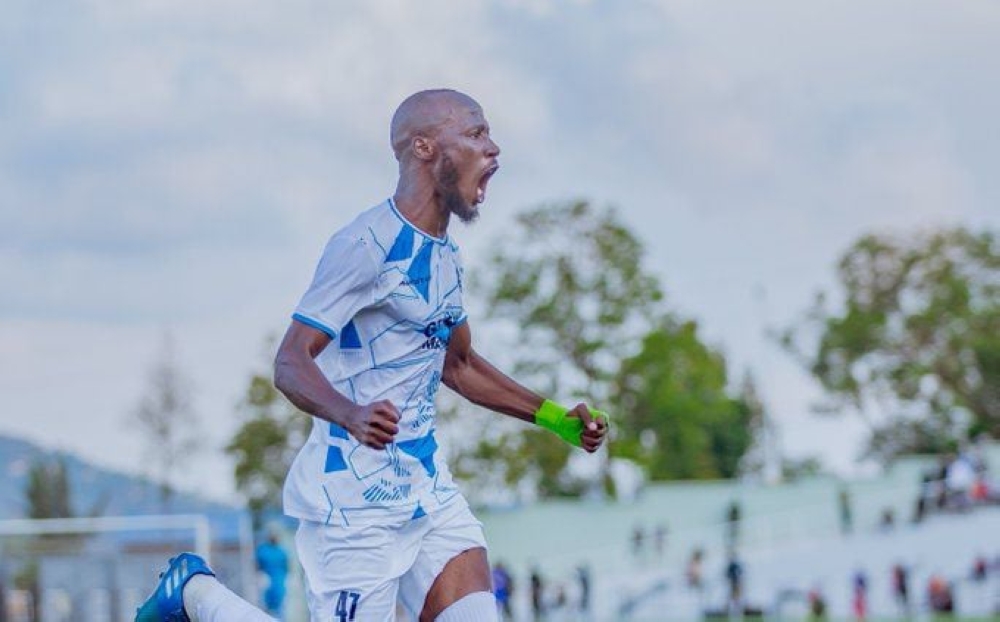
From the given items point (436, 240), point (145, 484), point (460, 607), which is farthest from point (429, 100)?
point (145, 484)

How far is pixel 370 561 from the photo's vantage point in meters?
6.26

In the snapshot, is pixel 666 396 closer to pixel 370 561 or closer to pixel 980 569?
pixel 980 569

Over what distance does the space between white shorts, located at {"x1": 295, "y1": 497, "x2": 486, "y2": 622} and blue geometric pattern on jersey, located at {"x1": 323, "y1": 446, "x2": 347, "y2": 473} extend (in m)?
0.19

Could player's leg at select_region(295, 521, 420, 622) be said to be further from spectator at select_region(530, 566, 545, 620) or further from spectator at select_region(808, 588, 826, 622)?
spectator at select_region(530, 566, 545, 620)

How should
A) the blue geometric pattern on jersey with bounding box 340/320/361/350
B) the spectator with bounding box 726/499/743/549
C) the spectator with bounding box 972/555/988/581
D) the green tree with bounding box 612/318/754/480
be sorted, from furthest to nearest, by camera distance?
the green tree with bounding box 612/318/754/480 < the spectator with bounding box 726/499/743/549 < the spectator with bounding box 972/555/988/581 < the blue geometric pattern on jersey with bounding box 340/320/361/350

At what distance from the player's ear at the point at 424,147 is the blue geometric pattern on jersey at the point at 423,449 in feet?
3.16

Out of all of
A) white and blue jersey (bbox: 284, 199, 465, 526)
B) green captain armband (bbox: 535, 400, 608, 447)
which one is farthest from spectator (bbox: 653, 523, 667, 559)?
white and blue jersey (bbox: 284, 199, 465, 526)

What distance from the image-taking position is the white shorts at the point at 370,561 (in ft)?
20.5

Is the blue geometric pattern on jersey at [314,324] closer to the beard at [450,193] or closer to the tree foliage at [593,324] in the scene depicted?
the beard at [450,193]

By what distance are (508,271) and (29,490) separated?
31.2m

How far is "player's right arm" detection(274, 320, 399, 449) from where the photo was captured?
5605mm

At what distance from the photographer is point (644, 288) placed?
52250mm

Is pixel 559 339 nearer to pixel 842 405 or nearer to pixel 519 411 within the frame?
pixel 842 405

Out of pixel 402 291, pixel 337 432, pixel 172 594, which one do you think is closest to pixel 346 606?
pixel 337 432
